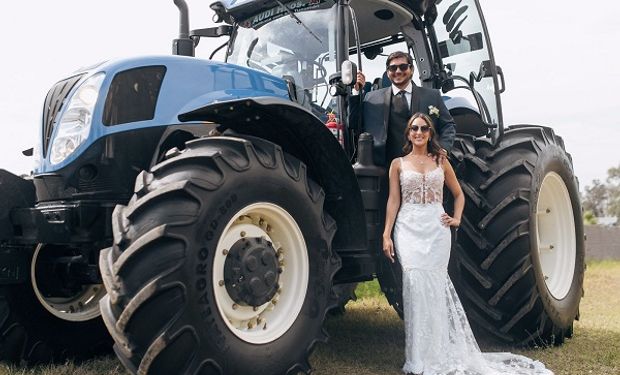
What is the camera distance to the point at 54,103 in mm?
3613

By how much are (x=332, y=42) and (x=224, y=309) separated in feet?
6.85

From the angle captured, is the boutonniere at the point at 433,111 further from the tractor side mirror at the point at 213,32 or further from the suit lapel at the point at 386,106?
the tractor side mirror at the point at 213,32

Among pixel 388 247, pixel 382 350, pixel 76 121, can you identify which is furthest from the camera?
pixel 382 350

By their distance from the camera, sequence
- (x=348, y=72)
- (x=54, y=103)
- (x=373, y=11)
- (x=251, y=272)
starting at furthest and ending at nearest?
(x=373, y=11)
(x=348, y=72)
(x=54, y=103)
(x=251, y=272)

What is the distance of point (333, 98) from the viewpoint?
4.20 meters

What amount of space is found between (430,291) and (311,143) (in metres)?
1.28

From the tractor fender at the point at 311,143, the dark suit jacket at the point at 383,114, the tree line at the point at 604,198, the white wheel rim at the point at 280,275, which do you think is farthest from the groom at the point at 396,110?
the tree line at the point at 604,198

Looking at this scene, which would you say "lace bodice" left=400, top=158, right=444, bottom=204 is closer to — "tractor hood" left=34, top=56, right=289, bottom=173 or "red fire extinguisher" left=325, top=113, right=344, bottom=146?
"red fire extinguisher" left=325, top=113, right=344, bottom=146

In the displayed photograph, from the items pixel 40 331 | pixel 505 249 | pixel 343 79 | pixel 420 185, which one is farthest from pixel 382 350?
pixel 40 331

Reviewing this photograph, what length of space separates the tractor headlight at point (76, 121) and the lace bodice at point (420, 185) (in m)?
1.94

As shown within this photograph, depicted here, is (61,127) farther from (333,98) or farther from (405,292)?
(405,292)

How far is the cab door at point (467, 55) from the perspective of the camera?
5160 mm

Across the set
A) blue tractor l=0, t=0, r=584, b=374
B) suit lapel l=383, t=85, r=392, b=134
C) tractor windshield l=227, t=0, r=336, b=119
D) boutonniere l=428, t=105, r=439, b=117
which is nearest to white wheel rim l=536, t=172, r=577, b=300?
blue tractor l=0, t=0, r=584, b=374

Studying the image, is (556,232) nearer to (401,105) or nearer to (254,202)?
(401,105)
